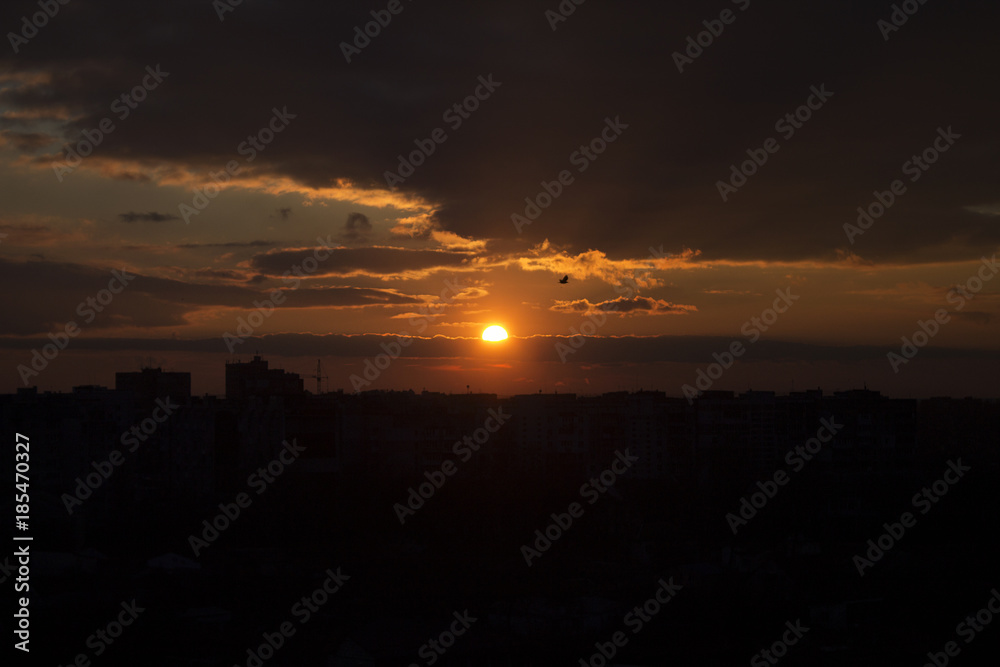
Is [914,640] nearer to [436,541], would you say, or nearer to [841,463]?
[436,541]

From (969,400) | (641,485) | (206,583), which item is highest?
(969,400)

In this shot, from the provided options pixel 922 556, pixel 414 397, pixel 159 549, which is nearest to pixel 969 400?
pixel 414 397

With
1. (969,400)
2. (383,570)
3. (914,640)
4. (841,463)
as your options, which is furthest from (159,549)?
(969,400)

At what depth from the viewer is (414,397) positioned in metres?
55.0

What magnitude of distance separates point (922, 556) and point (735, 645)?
8.42 meters

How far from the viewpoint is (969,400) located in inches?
2862

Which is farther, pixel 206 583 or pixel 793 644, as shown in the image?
pixel 206 583

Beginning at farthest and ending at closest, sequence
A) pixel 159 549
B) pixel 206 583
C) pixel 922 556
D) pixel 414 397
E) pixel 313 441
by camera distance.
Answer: pixel 414 397, pixel 313 441, pixel 159 549, pixel 922 556, pixel 206 583

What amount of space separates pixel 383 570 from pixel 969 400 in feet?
215

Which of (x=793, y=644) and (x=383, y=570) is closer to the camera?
(x=793, y=644)

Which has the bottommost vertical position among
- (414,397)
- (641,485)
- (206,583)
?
(206,583)

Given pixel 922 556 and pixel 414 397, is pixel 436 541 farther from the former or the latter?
pixel 414 397

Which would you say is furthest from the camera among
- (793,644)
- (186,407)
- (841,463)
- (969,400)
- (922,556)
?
(969,400)

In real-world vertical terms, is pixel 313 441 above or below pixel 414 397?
below
